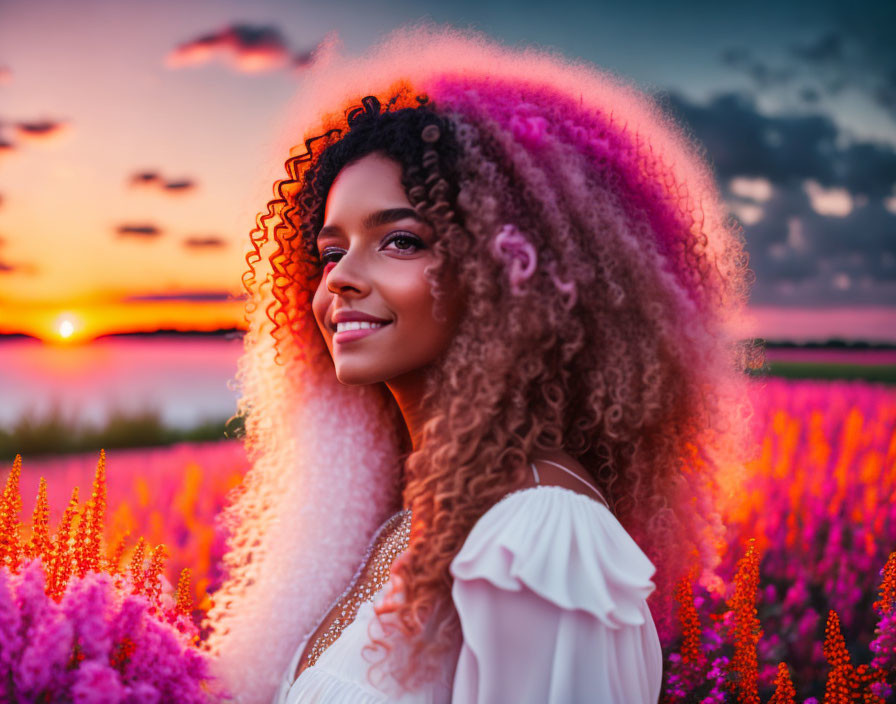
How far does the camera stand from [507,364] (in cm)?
144

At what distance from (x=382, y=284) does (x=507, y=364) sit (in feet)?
1.10

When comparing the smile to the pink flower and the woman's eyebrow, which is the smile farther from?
the pink flower

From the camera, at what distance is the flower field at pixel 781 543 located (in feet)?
6.46

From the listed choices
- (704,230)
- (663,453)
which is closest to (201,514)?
(663,453)

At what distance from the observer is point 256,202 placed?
2229mm

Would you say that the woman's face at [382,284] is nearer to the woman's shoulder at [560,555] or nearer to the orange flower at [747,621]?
the woman's shoulder at [560,555]

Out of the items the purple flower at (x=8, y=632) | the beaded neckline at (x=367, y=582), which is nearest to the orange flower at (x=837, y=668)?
the beaded neckline at (x=367, y=582)

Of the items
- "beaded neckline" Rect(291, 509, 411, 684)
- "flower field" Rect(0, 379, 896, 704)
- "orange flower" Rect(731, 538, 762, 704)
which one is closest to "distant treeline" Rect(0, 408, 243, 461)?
"flower field" Rect(0, 379, 896, 704)

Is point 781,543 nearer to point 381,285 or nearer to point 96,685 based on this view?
point 381,285

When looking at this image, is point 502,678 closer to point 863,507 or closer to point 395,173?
point 395,173

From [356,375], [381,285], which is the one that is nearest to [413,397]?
[356,375]

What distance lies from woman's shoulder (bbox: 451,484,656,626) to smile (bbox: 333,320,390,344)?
47 cm

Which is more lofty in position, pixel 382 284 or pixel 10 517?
pixel 382 284

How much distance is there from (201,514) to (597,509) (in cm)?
195
